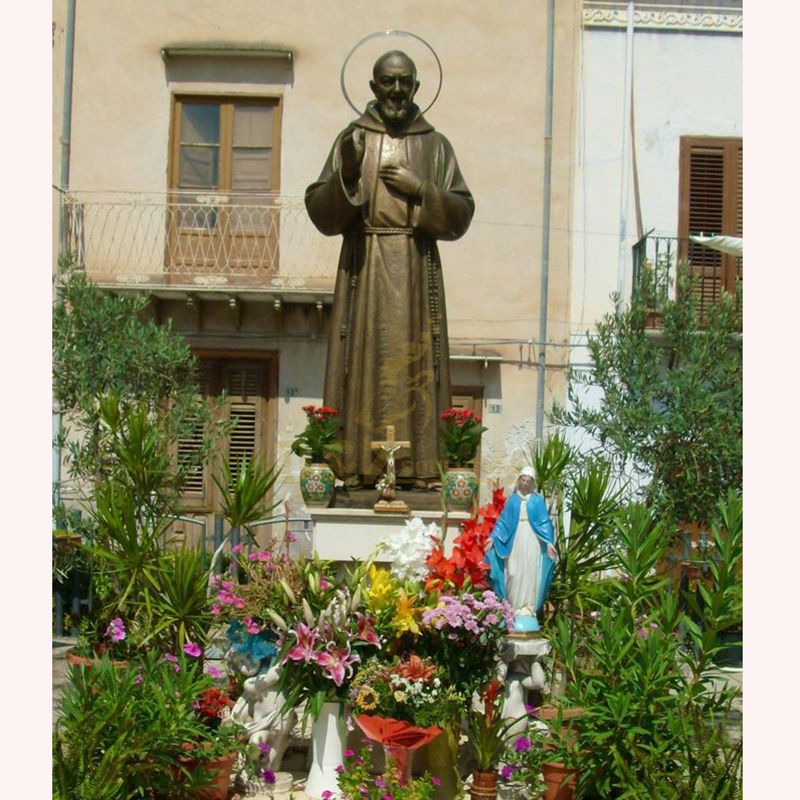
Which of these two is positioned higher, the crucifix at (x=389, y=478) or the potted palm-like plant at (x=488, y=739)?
the crucifix at (x=389, y=478)

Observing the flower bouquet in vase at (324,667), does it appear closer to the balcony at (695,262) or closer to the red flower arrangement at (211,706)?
the red flower arrangement at (211,706)

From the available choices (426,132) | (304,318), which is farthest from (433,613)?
(304,318)

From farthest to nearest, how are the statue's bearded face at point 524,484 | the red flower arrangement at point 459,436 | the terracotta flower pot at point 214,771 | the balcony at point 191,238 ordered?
the balcony at point 191,238 → the red flower arrangement at point 459,436 → the statue's bearded face at point 524,484 → the terracotta flower pot at point 214,771

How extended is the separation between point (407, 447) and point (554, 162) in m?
8.49

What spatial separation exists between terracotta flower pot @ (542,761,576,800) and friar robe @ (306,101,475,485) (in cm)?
224

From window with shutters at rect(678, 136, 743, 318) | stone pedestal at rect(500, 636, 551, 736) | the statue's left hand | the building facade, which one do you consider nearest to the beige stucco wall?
the building facade

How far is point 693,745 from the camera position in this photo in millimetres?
5480

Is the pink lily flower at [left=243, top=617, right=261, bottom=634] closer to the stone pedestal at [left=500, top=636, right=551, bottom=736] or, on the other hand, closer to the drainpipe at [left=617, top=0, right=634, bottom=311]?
the stone pedestal at [left=500, top=636, right=551, bottom=736]

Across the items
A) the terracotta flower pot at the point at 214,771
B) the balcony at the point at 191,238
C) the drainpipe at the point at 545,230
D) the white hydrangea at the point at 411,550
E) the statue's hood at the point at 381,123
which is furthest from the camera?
the balcony at the point at 191,238

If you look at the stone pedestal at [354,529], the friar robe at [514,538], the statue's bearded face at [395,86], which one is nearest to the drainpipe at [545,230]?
the statue's bearded face at [395,86]

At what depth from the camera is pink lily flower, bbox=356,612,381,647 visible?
5.91 metres

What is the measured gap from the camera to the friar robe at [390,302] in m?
7.51

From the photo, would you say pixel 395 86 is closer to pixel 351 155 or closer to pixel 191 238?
pixel 351 155

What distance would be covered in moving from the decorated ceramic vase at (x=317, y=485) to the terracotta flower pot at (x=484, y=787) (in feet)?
6.42
